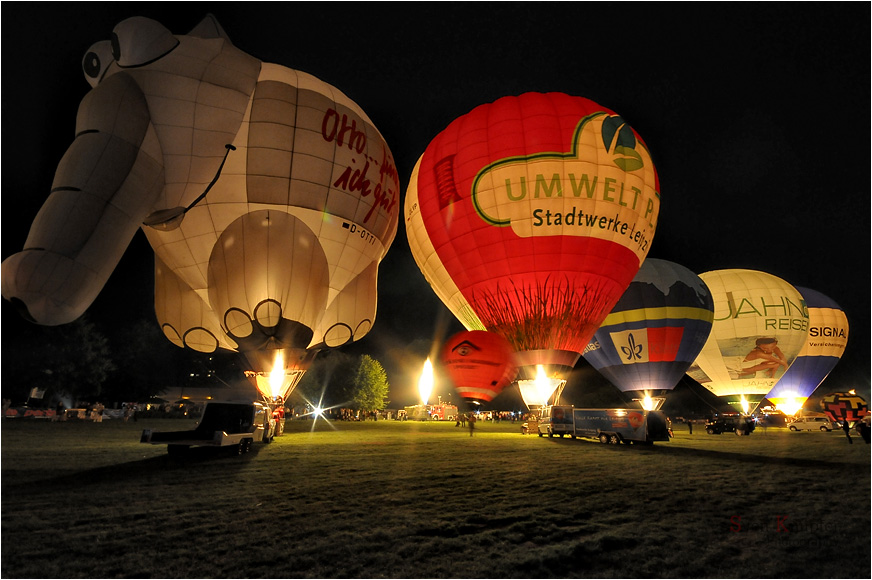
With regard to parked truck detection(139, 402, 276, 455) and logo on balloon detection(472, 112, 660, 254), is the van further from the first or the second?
parked truck detection(139, 402, 276, 455)

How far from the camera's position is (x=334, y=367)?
57.6 metres

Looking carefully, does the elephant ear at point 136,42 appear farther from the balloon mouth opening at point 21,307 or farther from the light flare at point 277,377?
the light flare at point 277,377

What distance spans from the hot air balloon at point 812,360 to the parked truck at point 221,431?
36729 millimetres

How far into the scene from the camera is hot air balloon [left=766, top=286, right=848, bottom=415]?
36344 mm

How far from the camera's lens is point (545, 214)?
18156 millimetres

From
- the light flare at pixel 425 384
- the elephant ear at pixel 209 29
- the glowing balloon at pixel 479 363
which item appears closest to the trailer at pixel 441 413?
the light flare at pixel 425 384

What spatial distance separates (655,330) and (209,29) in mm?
23217

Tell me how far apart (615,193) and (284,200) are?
38.6 ft

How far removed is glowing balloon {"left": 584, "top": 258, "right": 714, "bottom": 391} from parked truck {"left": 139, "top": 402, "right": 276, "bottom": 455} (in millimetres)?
18981

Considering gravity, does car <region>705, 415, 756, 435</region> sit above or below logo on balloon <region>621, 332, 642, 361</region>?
below

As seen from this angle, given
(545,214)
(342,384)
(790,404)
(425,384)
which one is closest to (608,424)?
(545,214)

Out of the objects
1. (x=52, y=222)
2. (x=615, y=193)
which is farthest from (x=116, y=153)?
(x=615, y=193)

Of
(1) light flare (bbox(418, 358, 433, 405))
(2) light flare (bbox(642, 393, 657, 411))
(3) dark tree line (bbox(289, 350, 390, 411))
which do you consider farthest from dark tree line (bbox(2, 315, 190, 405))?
(1) light flare (bbox(418, 358, 433, 405))

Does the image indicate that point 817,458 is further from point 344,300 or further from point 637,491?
point 344,300
